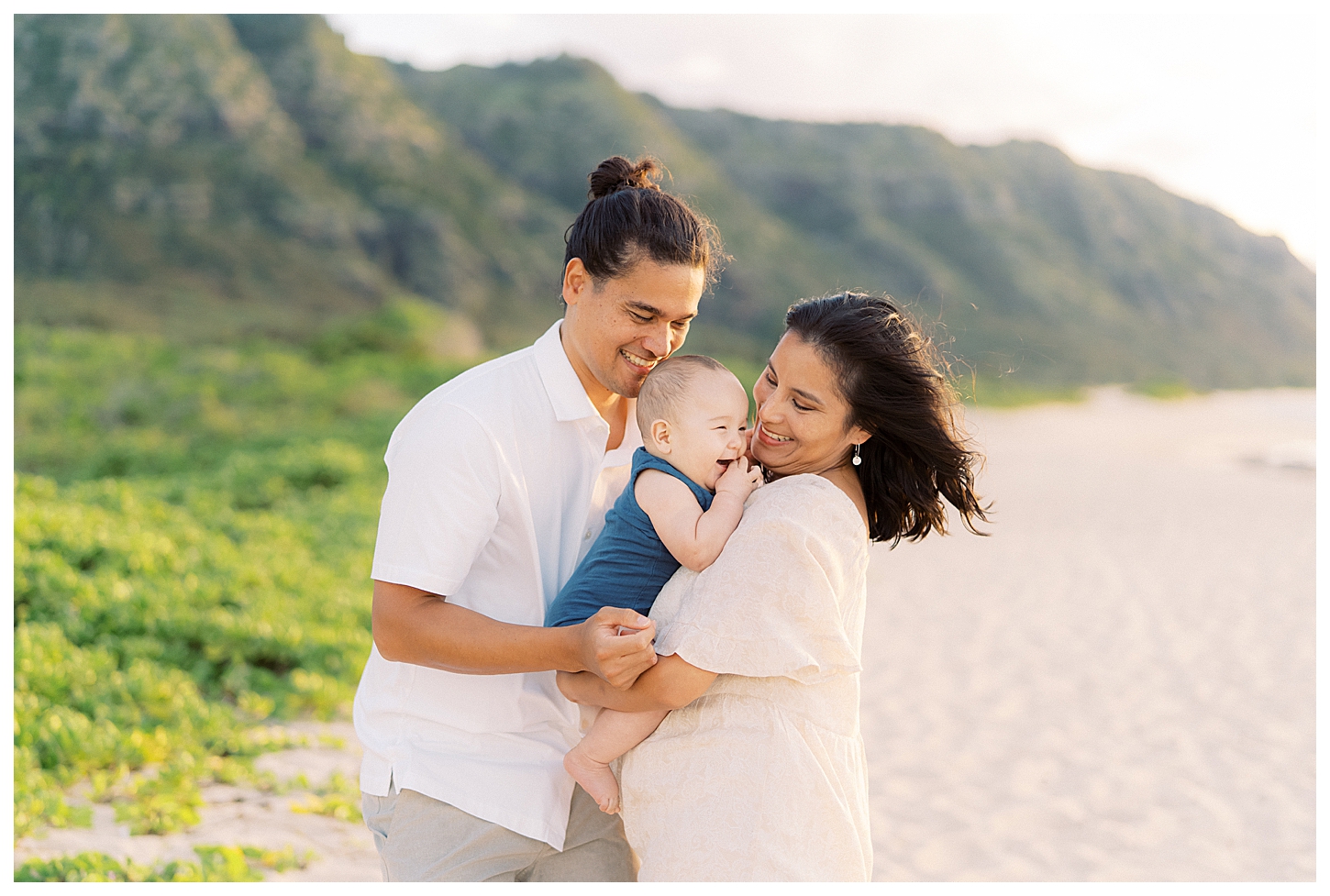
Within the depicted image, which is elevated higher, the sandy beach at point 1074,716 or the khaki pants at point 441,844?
the khaki pants at point 441,844

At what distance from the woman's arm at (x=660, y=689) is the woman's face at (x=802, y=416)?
0.56 metres

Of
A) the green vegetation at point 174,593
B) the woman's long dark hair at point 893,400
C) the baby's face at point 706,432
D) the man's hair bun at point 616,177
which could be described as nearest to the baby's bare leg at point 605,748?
the baby's face at point 706,432

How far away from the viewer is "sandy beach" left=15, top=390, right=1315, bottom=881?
194 inches

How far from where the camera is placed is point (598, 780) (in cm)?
210

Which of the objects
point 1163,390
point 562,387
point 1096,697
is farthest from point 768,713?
point 1163,390

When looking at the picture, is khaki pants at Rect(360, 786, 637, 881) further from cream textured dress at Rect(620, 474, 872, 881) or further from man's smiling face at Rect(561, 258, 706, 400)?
man's smiling face at Rect(561, 258, 706, 400)

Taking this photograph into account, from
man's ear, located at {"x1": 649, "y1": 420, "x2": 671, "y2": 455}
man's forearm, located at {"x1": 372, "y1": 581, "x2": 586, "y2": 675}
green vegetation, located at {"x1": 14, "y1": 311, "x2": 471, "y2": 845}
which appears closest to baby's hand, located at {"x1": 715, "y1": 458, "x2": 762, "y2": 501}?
man's ear, located at {"x1": 649, "y1": 420, "x2": 671, "y2": 455}

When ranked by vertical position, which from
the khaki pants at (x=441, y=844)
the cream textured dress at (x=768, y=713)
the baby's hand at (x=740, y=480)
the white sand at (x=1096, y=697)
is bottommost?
the white sand at (x=1096, y=697)

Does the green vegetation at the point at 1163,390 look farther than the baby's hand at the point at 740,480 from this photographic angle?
Yes

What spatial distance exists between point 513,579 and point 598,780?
0.49m

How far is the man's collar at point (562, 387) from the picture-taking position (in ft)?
7.43

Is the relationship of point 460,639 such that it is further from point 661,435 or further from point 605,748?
point 661,435

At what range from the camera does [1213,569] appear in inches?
463

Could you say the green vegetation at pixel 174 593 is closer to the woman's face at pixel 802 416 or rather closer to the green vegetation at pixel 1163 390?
the woman's face at pixel 802 416
